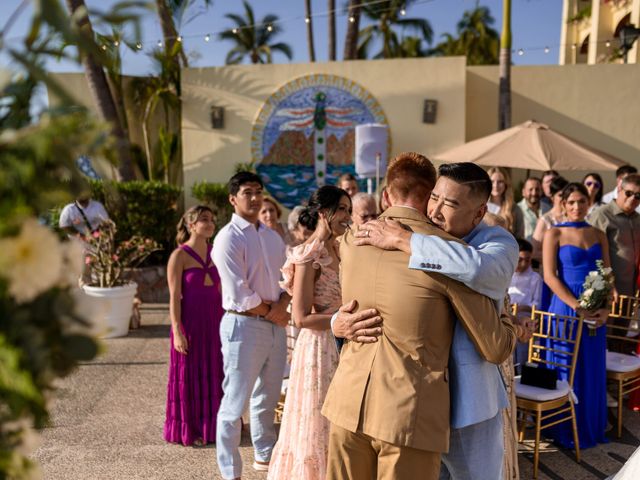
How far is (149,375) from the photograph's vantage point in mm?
6402

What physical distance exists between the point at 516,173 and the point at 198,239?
935cm

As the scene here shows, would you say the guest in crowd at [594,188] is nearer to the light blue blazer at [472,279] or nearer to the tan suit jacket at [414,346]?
the light blue blazer at [472,279]

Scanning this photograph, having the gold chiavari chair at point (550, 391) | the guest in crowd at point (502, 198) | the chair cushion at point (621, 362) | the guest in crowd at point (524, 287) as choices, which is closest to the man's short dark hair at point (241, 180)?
the gold chiavari chair at point (550, 391)

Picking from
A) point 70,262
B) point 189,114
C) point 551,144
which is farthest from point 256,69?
point 70,262

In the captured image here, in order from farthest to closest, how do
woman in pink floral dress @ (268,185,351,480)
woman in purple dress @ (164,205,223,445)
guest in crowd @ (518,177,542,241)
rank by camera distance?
1. guest in crowd @ (518,177,542,241)
2. woman in purple dress @ (164,205,223,445)
3. woman in pink floral dress @ (268,185,351,480)

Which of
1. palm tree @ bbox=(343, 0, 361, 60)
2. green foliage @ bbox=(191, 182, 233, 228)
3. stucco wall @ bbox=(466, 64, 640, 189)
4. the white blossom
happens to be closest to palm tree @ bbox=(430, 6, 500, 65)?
palm tree @ bbox=(343, 0, 361, 60)

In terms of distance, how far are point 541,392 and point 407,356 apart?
2537mm

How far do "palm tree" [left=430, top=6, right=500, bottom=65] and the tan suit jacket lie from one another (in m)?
28.3

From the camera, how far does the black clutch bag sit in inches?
175

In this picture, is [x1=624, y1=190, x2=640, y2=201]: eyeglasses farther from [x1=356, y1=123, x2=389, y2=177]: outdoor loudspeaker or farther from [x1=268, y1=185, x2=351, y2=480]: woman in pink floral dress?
[x1=356, y1=123, x2=389, y2=177]: outdoor loudspeaker

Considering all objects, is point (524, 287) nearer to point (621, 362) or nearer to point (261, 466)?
point (621, 362)

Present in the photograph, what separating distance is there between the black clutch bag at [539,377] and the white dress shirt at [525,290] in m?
1.12

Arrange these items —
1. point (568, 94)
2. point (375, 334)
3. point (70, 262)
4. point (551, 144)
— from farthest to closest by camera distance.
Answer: point (568, 94), point (551, 144), point (375, 334), point (70, 262)

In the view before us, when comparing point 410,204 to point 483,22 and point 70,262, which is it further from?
point 483,22
